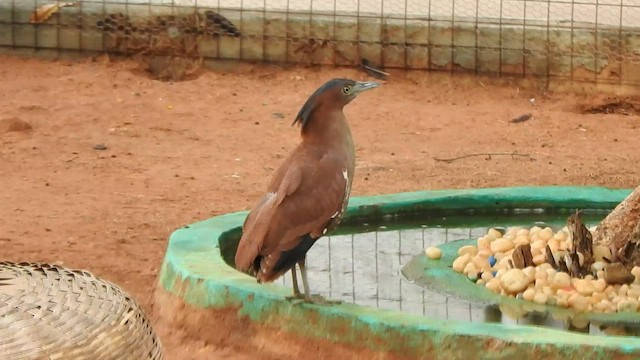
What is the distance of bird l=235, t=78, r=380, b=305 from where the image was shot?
4930mm

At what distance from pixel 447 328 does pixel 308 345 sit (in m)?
0.56

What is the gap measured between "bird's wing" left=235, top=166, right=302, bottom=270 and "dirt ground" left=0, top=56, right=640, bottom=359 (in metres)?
0.91

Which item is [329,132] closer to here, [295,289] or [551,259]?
[295,289]

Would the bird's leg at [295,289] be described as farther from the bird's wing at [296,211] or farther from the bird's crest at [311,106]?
the bird's crest at [311,106]

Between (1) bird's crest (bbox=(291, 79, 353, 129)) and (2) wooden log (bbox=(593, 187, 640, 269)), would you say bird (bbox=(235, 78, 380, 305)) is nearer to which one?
(1) bird's crest (bbox=(291, 79, 353, 129))

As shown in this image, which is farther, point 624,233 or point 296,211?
point 624,233

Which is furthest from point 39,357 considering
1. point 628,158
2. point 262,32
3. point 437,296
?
point 262,32

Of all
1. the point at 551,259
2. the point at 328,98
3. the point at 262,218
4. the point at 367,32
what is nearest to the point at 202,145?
the point at 367,32

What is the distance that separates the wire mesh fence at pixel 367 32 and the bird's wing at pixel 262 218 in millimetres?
5894

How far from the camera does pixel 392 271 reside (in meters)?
5.83

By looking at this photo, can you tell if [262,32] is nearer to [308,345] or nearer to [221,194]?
[221,194]

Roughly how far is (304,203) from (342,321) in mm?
435

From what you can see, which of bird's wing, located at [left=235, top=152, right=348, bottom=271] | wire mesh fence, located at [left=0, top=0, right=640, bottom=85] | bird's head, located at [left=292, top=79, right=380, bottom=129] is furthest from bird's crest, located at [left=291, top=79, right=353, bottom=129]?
wire mesh fence, located at [left=0, top=0, right=640, bottom=85]

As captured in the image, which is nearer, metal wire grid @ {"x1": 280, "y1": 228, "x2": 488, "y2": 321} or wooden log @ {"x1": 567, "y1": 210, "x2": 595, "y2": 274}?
metal wire grid @ {"x1": 280, "y1": 228, "x2": 488, "y2": 321}
